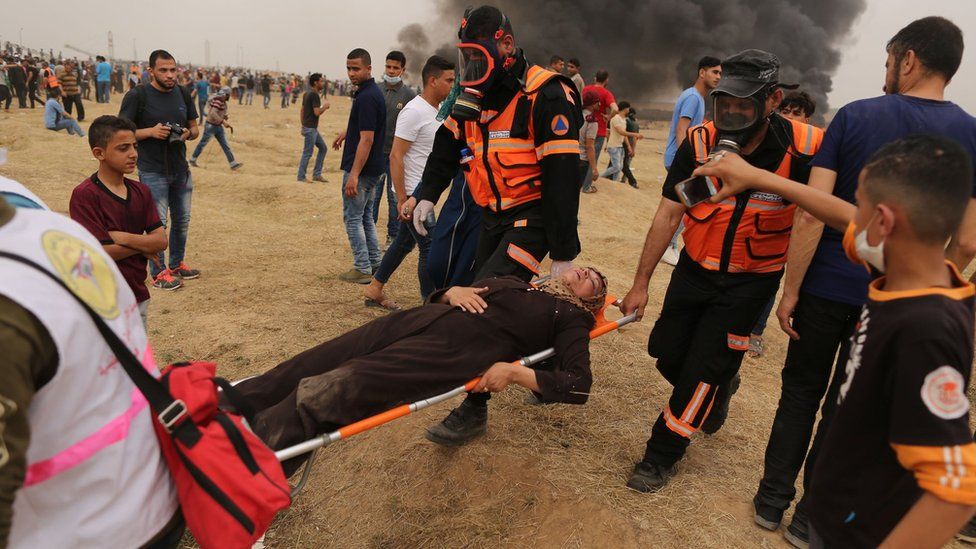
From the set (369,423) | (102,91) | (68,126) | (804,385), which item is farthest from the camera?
(102,91)

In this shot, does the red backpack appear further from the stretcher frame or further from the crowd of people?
the stretcher frame

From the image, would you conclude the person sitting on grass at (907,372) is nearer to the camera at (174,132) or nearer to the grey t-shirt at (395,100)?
the camera at (174,132)

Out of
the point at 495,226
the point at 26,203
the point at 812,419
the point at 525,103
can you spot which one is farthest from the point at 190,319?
the point at 812,419

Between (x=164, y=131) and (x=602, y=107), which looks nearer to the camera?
(x=164, y=131)

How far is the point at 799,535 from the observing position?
295 cm

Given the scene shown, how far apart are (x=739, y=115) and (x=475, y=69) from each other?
1381 millimetres

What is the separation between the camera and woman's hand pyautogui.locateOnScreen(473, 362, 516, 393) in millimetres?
2723

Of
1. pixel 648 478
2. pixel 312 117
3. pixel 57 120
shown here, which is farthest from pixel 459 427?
pixel 57 120

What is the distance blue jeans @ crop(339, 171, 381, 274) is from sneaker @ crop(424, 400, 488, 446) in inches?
121

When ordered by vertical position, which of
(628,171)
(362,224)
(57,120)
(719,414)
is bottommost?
(57,120)

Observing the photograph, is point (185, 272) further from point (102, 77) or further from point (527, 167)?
point (102, 77)

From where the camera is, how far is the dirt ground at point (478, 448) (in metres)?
3.05

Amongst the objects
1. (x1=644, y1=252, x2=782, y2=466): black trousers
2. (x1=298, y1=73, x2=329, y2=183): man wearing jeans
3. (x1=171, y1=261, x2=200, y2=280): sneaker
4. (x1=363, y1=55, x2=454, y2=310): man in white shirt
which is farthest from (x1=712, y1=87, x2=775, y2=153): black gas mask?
(x1=298, y1=73, x2=329, y2=183): man wearing jeans

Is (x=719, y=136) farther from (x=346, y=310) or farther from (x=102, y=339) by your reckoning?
(x=346, y=310)
